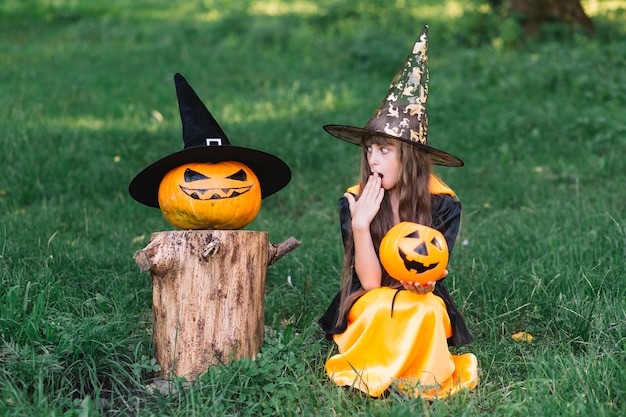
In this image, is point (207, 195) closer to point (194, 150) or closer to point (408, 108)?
point (194, 150)

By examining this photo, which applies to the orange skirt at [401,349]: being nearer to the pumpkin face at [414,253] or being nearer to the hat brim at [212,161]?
the pumpkin face at [414,253]

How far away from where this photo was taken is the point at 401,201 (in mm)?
3658

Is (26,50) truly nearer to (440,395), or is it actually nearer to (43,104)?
(43,104)

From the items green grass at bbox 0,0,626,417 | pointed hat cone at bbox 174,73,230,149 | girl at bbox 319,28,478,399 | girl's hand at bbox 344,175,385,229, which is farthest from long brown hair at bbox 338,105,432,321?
pointed hat cone at bbox 174,73,230,149

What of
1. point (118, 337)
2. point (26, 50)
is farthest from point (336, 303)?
point (26, 50)

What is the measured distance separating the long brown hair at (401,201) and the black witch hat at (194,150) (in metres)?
0.59

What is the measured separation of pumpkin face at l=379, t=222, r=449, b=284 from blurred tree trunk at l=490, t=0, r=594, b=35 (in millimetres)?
9338

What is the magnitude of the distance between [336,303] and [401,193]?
2.16 feet

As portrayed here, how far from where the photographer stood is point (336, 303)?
12.5 ft

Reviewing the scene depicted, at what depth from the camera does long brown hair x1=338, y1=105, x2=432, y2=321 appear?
3609mm

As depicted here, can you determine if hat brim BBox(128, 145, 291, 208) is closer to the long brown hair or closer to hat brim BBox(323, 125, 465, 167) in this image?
hat brim BBox(323, 125, 465, 167)

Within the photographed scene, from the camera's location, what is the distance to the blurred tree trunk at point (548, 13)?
11.9 meters

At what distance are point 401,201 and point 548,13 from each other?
940cm

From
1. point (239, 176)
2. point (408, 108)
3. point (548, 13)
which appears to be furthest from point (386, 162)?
point (548, 13)
